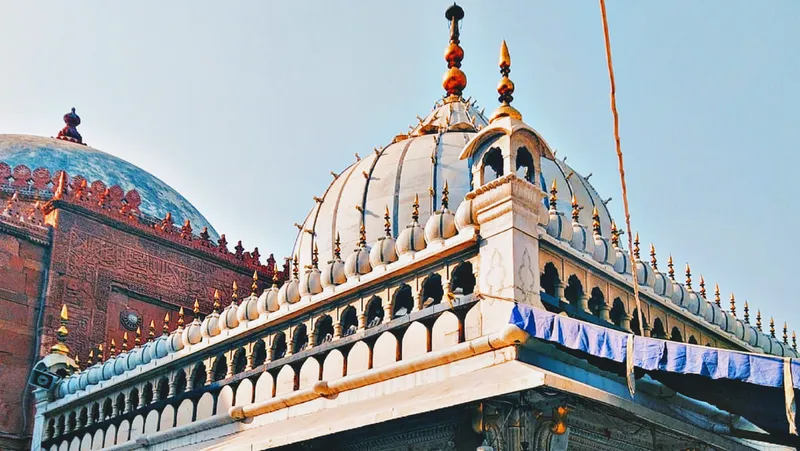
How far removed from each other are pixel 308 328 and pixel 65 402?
17.6 ft

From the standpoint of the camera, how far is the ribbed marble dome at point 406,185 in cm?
1234

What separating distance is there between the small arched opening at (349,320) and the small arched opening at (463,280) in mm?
1101

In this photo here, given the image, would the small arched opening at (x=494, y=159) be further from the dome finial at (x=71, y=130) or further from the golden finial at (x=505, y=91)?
the dome finial at (x=71, y=130)

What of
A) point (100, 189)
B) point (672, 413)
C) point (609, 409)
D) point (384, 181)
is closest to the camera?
point (609, 409)

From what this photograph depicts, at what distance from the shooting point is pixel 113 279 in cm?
1622

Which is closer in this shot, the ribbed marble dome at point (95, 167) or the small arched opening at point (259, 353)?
the small arched opening at point (259, 353)

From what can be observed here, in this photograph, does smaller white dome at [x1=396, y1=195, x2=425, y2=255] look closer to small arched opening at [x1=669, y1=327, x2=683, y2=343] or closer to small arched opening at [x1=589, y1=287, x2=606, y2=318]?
small arched opening at [x1=589, y1=287, x2=606, y2=318]

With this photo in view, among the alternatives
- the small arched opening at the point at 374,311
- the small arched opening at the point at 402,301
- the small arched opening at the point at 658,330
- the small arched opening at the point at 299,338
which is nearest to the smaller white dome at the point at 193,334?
the small arched opening at the point at 299,338

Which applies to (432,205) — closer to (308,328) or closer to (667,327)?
(308,328)

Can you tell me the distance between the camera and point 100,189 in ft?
55.3

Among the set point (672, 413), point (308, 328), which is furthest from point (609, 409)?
point (308, 328)

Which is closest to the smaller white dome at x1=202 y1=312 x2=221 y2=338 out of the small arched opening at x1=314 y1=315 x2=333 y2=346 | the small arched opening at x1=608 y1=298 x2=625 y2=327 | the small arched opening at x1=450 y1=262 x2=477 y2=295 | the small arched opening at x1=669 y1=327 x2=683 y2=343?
the small arched opening at x1=314 y1=315 x2=333 y2=346

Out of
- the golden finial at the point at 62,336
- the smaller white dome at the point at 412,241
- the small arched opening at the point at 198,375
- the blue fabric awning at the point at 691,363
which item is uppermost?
the golden finial at the point at 62,336

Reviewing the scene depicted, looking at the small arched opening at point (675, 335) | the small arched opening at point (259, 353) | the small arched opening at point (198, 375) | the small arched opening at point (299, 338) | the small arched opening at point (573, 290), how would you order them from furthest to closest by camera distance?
the small arched opening at point (198, 375) < the small arched opening at point (259, 353) < the small arched opening at point (299, 338) < the small arched opening at point (675, 335) < the small arched opening at point (573, 290)
